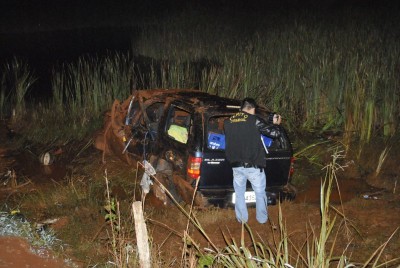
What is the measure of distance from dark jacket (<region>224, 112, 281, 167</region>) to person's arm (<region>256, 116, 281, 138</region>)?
0.36 metres

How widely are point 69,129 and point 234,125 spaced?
642cm

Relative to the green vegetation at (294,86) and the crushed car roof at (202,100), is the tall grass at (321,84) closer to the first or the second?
the green vegetation at (294,86)

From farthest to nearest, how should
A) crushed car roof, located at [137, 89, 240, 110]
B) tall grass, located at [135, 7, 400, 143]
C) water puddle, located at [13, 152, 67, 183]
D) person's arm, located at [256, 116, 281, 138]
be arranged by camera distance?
tall grass, located at [135, 7, 400, 143] → water puddle, located at [13, 152, 67, 183] → crushed car roof, located at [137, 89, 240, 110] → person's arm, located at [256, 116, 281, 138]

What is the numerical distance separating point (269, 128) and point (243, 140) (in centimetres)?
74

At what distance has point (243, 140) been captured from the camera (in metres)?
6.26

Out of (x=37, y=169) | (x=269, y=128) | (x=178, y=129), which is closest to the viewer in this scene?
(x=269, y=128)

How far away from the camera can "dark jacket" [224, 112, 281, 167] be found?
624cm

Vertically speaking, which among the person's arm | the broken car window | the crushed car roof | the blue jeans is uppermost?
the crushed car roof

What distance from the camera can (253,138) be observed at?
247 inches

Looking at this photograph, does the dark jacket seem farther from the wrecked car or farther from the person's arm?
the wrecked car

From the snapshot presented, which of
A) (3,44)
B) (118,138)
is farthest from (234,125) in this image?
(3,44)

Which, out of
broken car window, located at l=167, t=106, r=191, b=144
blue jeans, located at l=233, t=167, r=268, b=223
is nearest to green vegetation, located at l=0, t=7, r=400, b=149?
broken car window, located at l=167, t=106, r=191, b=144

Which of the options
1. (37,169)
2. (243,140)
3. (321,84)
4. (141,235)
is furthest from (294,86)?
(141,235)

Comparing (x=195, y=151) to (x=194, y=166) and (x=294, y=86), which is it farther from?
(x=294, y=86)
